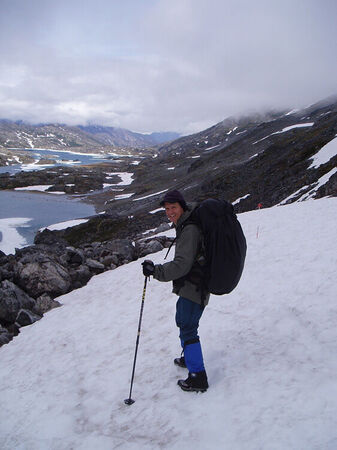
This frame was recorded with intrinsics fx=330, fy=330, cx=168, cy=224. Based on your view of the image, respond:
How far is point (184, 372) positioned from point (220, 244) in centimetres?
306

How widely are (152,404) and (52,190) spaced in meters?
122

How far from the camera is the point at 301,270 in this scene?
10.5 m

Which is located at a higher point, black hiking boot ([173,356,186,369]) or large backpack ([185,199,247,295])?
large backpack ([185,199,247,295])

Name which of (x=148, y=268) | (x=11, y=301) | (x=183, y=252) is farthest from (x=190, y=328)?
(x=11, y=301)

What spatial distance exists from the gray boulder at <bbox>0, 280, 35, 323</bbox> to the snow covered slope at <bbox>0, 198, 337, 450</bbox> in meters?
1.25

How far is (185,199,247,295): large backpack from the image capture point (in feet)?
17.1

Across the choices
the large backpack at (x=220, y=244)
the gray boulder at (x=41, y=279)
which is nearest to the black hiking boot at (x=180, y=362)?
the large backpack at (x=220, y=244)

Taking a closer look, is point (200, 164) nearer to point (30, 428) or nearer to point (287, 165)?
point (287, 165)

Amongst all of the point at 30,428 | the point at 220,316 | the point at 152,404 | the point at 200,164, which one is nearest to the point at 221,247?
the point at 152,404

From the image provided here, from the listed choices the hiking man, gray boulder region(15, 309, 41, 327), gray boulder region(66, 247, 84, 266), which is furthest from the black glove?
gray boulder region(66, 247, 84, 266)

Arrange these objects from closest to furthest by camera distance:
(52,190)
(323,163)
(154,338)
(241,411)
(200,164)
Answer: (241,411) → (154,338) → (323,163) → (200,164) → (52,190)

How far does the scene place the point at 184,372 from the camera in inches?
262

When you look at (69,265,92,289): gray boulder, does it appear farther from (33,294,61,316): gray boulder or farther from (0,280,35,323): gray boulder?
(0,280,35,323): gray boulder

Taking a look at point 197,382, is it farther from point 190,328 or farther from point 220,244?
point 220,244
